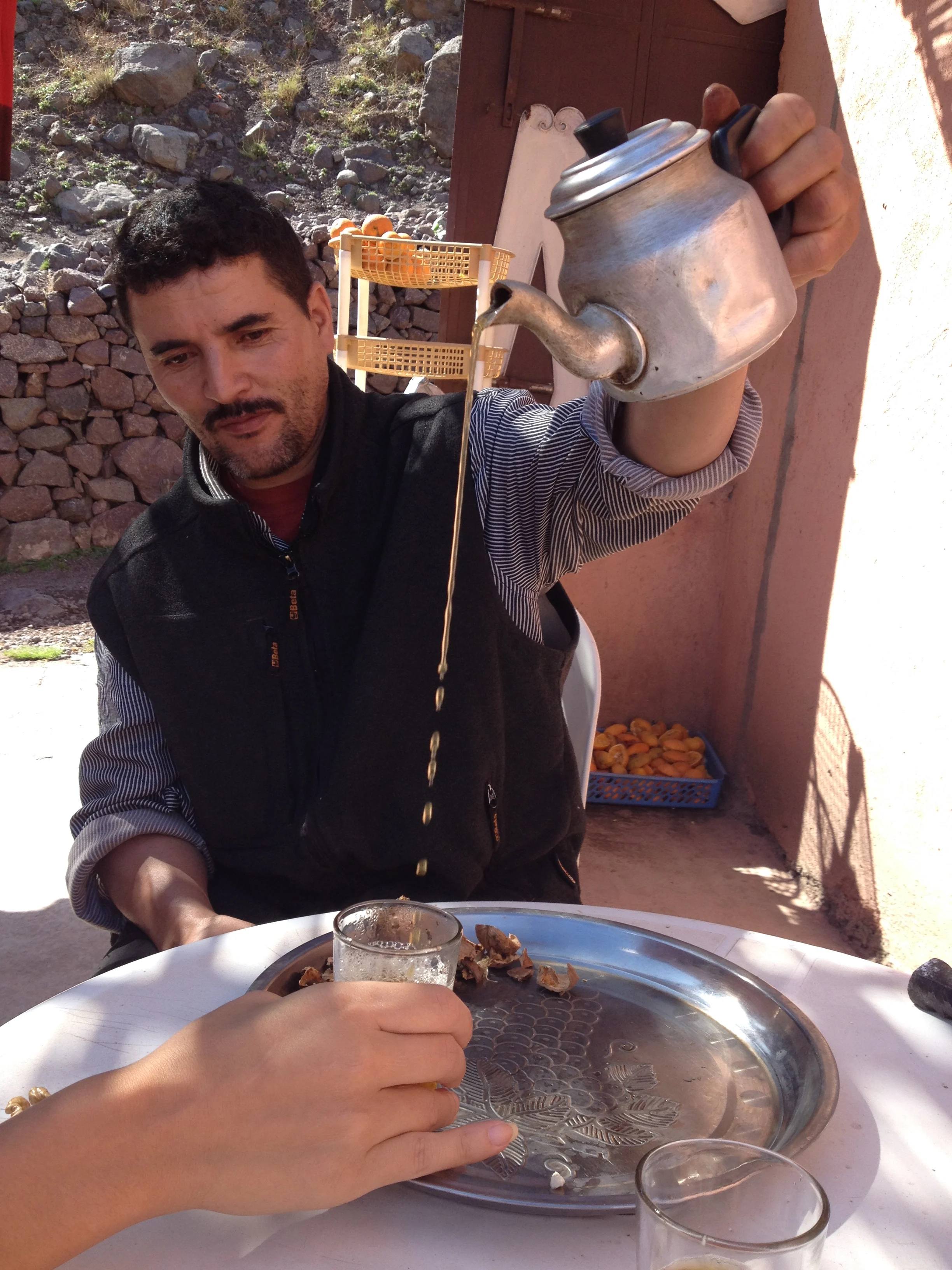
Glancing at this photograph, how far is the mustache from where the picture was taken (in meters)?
1.77

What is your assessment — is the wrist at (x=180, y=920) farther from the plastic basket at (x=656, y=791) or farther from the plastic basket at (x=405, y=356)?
the plastic basket at (x=405, y=356)

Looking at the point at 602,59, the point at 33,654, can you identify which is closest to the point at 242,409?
the point at 602,59

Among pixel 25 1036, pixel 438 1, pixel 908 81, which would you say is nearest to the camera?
pixel 25 1036

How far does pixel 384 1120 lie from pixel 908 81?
314cm

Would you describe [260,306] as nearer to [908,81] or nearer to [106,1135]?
[106,1135]

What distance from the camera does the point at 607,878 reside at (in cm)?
341

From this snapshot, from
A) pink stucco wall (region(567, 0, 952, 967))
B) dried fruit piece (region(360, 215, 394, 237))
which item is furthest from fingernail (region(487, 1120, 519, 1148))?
dried fruit piece (region(360, 215, 394, 237))

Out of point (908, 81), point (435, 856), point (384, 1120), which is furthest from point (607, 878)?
point (384, 1120)

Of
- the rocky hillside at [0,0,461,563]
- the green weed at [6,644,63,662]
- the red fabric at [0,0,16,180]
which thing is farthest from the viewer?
the rocky hillside at [0,0,461,563]

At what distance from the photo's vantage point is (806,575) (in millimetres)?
3441

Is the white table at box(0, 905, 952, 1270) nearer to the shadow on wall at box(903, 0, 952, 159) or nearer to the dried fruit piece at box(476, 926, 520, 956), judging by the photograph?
the dried fruit piece at box(476, 926, 520, 956)

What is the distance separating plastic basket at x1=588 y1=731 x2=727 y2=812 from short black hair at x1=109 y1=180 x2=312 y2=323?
250 centimetres

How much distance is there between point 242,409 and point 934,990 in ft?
4.45

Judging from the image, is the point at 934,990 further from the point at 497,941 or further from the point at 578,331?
the point at 578,331
